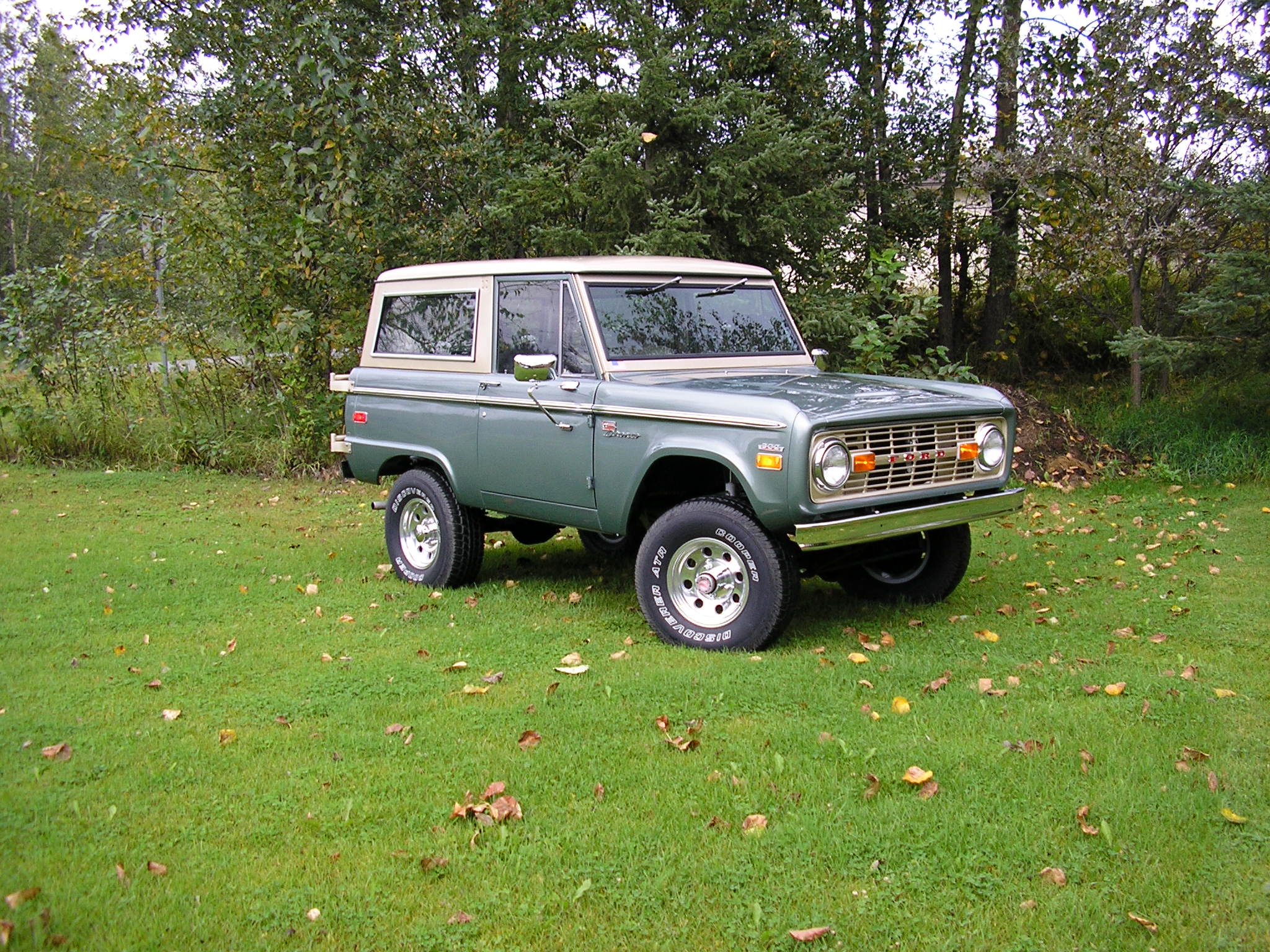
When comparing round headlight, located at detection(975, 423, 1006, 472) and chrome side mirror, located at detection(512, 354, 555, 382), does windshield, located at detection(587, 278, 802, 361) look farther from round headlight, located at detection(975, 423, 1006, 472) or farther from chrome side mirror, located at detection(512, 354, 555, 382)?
round headlight, located at detection(975, 423, 1006, 472)

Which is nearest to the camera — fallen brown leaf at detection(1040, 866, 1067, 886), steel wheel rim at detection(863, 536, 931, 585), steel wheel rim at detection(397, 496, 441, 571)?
fallen brown leaf at detection(1040, 866, 1067, 886)

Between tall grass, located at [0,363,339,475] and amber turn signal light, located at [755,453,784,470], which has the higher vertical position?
amber turn signal light, located at [755,453,784,470]

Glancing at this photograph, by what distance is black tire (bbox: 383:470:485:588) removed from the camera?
7121 millimetres

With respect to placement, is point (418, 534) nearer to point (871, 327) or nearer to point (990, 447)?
point (990, 447)

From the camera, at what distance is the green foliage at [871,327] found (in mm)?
10680

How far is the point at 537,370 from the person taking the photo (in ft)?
20.1

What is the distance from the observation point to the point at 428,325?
289 inches

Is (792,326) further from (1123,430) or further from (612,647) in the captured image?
(1123,430)

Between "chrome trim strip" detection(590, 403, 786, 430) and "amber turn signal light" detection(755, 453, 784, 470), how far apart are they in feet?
0.40

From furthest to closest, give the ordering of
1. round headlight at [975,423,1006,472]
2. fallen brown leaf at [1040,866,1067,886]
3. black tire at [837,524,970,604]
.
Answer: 1. black tire at [837,524,970,604]
2. round headlight at [975,423,1006,472]
3. fallen brown leaf at [1040,866,1067,886]

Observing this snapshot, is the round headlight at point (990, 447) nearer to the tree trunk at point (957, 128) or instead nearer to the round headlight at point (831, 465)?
the round headlight at point (831, 465)

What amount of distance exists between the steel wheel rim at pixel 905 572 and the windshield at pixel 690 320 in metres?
1.43

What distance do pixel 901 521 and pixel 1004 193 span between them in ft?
32.1

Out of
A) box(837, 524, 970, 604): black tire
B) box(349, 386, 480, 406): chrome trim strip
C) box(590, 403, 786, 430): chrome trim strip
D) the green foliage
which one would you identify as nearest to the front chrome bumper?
box(837, 524, 970, 604): black tire
